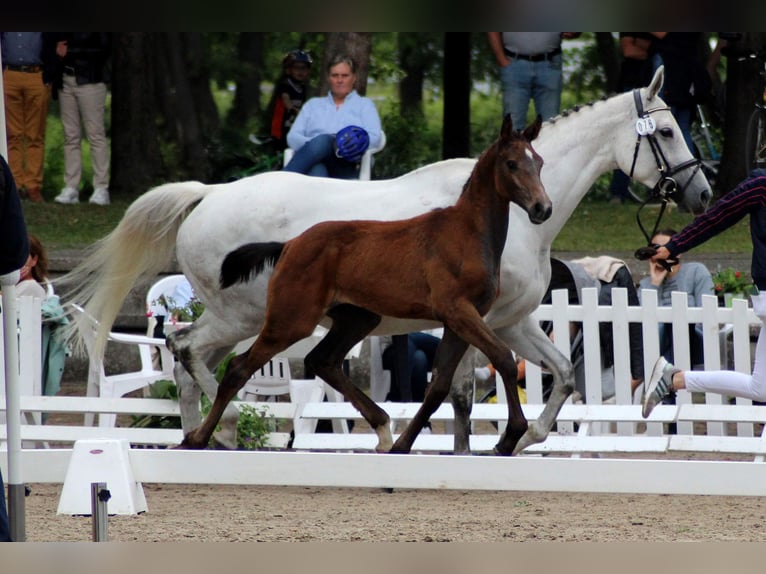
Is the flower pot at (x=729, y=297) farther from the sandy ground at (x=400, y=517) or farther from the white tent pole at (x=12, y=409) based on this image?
A: the white tent pole at (x=12, y=409)

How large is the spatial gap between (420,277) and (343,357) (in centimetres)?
66

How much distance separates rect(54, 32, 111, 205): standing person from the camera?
13.1m

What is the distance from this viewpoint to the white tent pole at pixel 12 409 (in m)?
4.70

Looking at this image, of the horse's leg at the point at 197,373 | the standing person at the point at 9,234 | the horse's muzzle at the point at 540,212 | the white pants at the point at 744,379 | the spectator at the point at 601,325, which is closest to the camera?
the standing person at the point at 9,234

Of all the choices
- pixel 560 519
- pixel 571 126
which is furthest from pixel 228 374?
pixel 571 126

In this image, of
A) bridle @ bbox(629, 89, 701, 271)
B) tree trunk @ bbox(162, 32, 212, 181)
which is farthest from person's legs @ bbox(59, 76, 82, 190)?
bridle @ bbox(629, 89, 701, 271)

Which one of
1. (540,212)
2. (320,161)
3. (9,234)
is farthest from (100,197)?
(9,234)

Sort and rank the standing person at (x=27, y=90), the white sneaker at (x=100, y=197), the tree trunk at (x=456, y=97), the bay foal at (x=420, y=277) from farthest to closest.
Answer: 1. the tree trunk at (x=456, y=97)
2. the white sneaker at (x=100, y=197)
3. the standing person at (x=27, y=90)
4. the bay foal at (x=420, y=277)

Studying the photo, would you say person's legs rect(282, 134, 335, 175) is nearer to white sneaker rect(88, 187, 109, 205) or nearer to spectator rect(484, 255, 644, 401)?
spectator rect(484, 255, 644, 401)

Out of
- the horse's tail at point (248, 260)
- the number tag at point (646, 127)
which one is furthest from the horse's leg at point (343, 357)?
the number tag at point (646, 127)

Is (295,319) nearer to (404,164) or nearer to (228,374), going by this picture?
(228,374)

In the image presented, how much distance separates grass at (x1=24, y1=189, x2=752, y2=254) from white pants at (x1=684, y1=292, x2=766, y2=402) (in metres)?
4.56

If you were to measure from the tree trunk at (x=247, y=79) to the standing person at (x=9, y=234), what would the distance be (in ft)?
49.4

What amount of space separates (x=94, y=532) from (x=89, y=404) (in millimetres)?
3404
